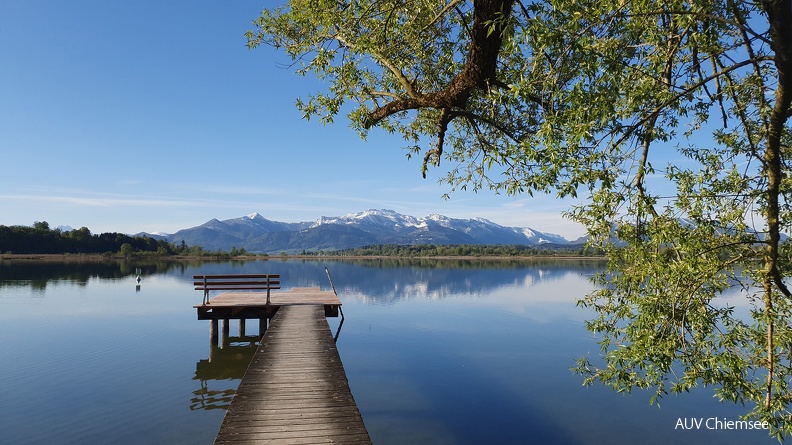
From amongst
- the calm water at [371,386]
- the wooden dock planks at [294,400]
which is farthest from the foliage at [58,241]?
the wooden dock planks at [294,400]

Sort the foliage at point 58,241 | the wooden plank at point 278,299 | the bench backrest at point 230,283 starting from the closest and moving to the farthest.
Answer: the bench backrest at point 230,283 → the wooden plank at point 278,299 → the foliage at point 58,241

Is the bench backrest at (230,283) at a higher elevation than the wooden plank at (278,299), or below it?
higher

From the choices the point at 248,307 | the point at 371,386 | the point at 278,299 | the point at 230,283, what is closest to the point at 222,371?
the point at 248,307

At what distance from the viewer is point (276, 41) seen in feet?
38.9

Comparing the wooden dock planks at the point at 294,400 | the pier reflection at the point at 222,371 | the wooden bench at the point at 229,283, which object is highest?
the wooden bench at the point at 229,283

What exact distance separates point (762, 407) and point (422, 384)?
43.3 feet

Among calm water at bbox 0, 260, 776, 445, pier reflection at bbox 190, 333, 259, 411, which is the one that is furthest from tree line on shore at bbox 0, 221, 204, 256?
pier reflection at bbox 190, 333, 259, 411

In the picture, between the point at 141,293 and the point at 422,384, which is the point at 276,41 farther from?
the point at 141,293

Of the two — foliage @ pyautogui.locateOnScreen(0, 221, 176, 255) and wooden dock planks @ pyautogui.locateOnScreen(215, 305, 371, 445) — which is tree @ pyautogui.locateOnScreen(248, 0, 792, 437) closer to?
wooden dock planks @ pyautogui.locateOnScreen(215, 305, 371, 445)

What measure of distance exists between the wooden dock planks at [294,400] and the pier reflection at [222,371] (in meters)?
3.55

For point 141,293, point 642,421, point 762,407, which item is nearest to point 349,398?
point 762,407

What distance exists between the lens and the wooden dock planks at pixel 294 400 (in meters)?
7.39

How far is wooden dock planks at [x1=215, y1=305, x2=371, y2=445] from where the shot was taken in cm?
739

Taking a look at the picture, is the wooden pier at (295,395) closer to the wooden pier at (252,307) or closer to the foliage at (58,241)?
the wooden pier at (252,307)
